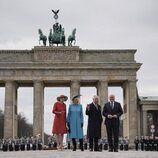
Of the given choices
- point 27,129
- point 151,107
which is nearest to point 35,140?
point 151,107

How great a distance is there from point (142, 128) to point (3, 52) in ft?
66.7

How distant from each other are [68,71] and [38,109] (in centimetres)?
539

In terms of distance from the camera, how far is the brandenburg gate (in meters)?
59.8

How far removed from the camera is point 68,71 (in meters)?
60.2

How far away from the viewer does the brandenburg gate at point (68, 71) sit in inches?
2355

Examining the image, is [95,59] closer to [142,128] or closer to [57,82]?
[57,82]

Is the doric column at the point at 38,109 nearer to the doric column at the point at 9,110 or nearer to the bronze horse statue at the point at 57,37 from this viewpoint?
the doric column at the point at 9,110

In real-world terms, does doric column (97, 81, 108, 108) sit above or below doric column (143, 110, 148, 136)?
above

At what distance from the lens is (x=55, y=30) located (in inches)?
2458

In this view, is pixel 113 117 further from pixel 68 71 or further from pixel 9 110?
pixel 9 110

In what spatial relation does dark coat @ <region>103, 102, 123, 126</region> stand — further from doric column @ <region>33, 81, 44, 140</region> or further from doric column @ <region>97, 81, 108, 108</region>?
doric column @ <region>97, 81, 108, 108</region>

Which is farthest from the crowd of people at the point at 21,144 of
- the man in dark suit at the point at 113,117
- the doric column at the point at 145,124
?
the man in dark suit at the point at 113,117

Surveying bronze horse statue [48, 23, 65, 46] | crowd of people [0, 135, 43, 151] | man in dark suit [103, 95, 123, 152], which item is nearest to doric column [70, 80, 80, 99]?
bronze horse statue [48, 23, 65, 46]

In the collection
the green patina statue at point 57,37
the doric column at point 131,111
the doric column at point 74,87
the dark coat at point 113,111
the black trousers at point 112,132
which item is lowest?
the black trousers at point 112,132
